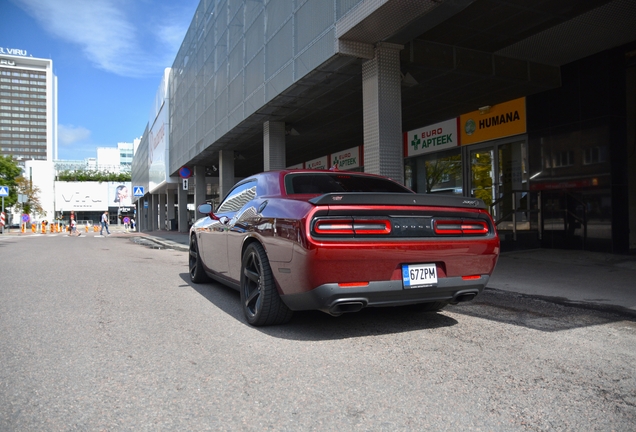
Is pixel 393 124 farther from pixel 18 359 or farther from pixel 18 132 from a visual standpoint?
pixel 18 132

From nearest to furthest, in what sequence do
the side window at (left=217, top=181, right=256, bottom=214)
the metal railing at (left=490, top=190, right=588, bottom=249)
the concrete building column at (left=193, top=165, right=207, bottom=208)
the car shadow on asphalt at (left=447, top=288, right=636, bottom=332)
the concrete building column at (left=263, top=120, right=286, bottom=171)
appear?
1. the car shadow on asphalt at (left=447, top=288, right=636, bottom=332)
2. the side window at (left=217, top=181, right=256, bottom=214)
3. the metal railing at (left=490, top=190, right=588, bottom=249)
4. the concrete building column at (left=263, top=120, right=286, bottom=171)
5. the concrete building column at (left=193, top=165, right=207, bottom=208)

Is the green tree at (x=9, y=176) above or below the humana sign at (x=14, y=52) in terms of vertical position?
below

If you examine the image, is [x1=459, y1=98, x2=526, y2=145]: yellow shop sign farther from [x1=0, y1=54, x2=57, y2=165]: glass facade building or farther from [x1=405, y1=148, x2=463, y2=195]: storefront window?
[x1=0, y1=54, x2=57, y2=165]: glass facade building

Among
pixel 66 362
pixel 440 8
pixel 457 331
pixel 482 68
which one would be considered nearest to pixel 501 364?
pixel 457 331

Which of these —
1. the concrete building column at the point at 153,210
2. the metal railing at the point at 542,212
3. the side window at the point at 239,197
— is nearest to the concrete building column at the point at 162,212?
the concrete building column at the point at 153,210

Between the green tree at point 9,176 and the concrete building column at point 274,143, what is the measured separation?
6034 centimetres

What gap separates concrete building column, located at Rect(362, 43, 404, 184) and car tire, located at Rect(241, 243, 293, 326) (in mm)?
4846

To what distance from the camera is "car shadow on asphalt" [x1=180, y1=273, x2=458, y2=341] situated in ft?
12.5

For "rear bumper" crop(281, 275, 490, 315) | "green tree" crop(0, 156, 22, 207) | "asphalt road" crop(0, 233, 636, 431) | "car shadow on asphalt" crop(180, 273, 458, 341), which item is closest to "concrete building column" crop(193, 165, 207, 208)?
"asphalt road" crop(0, 233, 636, 431)

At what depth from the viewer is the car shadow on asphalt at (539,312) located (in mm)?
4234

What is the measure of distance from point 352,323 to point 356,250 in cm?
108

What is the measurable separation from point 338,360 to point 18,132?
17731cm

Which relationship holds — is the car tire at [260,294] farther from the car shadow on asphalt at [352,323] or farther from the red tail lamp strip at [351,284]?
the red tail lamp strip at [351,284]

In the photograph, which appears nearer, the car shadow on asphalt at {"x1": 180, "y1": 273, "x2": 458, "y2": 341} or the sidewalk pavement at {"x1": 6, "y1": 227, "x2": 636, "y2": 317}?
the car shadow on asphalt at {"x1": 180, "y1": 273, "x2": 458, "y2": 341}
